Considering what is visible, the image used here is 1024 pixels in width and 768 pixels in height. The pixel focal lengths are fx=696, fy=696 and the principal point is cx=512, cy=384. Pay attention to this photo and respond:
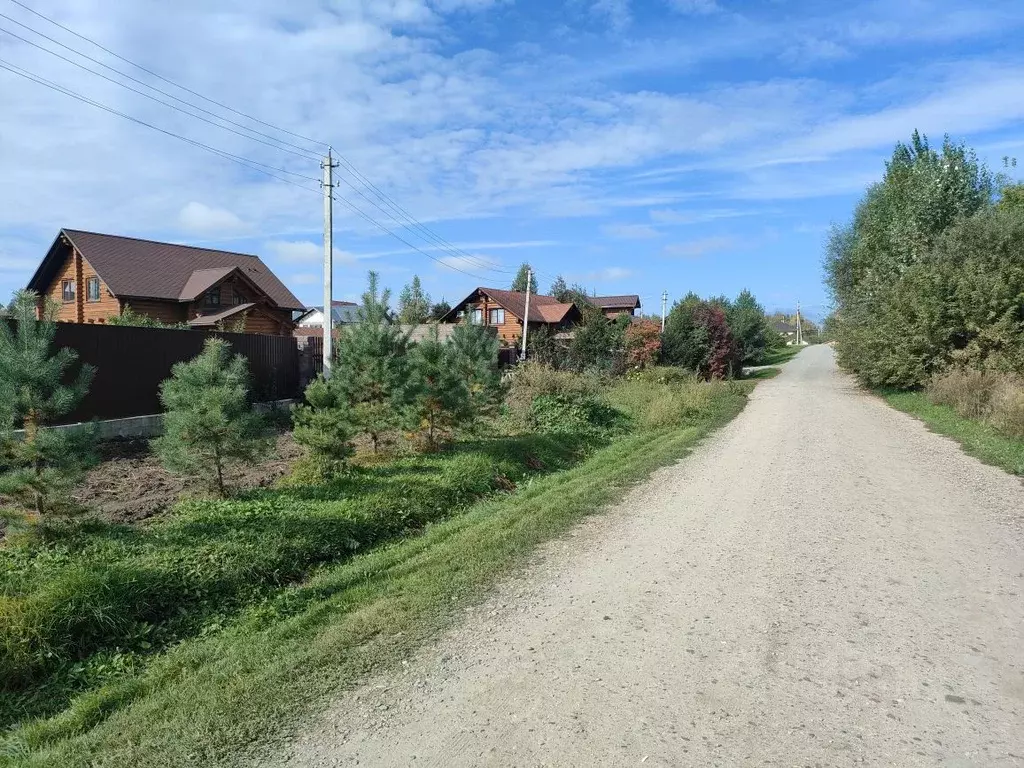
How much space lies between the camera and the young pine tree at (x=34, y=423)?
6.01 meters

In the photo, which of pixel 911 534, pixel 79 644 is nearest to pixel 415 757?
pixel 79 644

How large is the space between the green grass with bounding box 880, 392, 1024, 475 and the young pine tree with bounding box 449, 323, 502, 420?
338 inches

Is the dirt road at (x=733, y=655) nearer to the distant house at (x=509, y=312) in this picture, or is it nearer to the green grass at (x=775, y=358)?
the distant house at (x=509, y=312)

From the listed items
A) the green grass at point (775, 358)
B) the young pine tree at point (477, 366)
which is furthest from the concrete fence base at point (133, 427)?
the green grass at point (775, 358)

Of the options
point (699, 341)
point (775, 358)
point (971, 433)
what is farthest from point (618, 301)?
point (971, 433)

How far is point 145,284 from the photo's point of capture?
3045 centimetres

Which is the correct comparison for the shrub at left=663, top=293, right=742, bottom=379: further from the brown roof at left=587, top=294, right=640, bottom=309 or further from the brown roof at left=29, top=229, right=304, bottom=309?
the brown roof at left=587, top=294, right=640, bottom=309

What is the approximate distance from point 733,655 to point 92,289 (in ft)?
110

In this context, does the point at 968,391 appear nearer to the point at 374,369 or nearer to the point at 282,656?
the point at 374,369

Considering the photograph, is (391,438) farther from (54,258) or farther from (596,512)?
(54,258)

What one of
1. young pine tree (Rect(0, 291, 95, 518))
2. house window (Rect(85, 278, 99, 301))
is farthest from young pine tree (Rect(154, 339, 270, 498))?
house window (Rect(85, 278, 99, 301))

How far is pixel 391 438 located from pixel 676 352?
84.3ft

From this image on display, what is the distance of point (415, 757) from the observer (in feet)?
11.2

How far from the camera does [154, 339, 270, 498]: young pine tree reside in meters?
7.68
